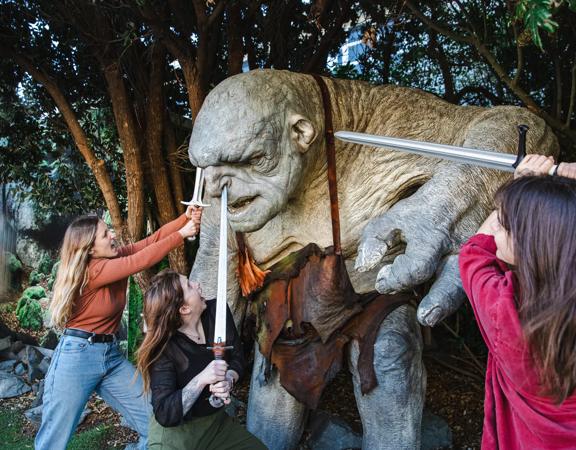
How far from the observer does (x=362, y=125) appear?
2.51 meters

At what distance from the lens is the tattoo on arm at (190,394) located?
2.01 metres

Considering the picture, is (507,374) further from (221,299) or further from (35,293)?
(35,293)

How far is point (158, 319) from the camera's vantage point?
2.15 metres

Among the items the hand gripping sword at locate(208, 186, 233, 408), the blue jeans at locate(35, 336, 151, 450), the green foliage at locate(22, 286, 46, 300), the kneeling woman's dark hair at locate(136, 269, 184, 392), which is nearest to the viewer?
the hand gripping sword at locate(208, 186, 233, 408)

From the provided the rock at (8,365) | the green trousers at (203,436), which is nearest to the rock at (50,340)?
the rock at (8,365)

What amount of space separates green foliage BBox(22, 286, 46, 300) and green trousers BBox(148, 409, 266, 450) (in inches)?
178

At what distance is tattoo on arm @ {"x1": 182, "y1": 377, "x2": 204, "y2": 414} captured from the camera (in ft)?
6.59

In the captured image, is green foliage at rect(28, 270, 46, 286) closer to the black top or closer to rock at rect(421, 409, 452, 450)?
rock at rect(421, 409, 452, 450)

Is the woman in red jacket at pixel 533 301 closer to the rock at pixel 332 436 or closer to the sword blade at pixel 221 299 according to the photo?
the sword blade at pixel 221 299

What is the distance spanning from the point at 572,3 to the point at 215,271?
182 cm

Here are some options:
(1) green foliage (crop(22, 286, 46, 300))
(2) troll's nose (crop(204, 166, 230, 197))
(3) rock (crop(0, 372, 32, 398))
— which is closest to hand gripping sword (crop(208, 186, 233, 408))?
(2) troll's nose (crop(204, 166, 230, 197))

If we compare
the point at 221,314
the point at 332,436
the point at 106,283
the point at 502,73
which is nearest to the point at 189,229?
the point at 106,283

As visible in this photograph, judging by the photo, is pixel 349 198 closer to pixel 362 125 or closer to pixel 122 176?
pixel 362 125

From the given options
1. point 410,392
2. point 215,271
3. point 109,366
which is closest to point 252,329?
point 215,271
